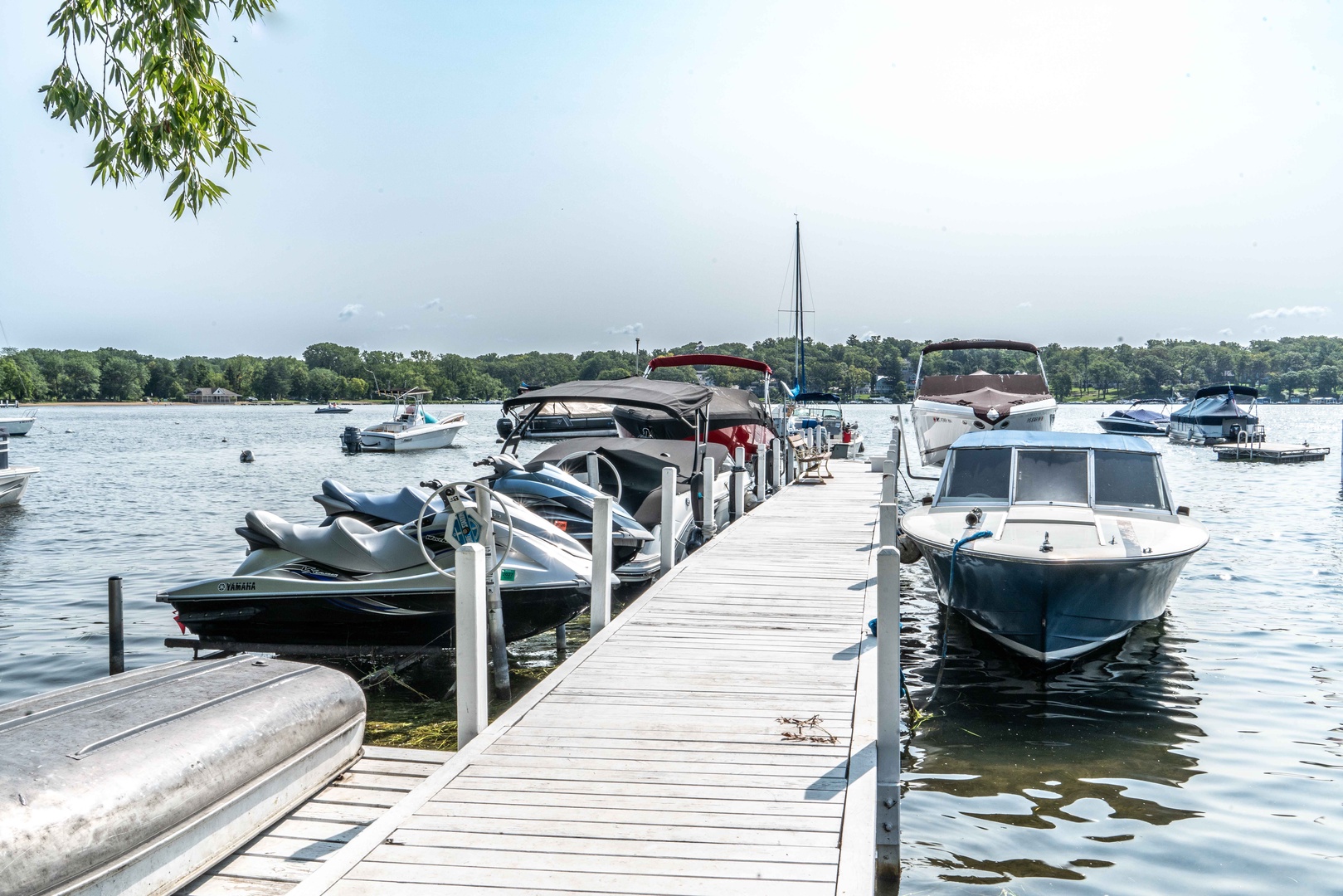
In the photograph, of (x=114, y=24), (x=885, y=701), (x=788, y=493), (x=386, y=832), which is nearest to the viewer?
(x=386, y=832)

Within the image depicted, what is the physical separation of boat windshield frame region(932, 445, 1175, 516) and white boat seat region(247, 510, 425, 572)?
18.9 ft

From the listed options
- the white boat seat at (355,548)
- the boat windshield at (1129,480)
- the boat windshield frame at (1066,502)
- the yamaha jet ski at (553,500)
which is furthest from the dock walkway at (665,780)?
the boat windshield at (1129,480)

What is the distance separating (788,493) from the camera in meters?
17.2

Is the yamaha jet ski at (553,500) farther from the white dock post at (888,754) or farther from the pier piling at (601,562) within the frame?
the white dock post at (888,754)

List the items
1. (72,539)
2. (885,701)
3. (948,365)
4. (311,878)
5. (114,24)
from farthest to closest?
(948,365) < (72,539) < (114,24) < (885,701) < (311,878)

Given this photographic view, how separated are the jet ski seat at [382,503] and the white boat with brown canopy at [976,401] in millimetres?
12946

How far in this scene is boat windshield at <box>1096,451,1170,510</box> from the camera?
1020cm

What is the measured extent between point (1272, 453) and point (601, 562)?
3666 centimetres

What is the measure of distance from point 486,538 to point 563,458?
227 inches

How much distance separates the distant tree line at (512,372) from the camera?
10500 centimetres

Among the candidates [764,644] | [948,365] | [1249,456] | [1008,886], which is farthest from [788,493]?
[1249,456]

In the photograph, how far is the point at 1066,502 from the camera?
400 inches

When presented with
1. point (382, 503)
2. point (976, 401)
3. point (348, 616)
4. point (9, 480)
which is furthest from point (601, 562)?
point (9, 480)

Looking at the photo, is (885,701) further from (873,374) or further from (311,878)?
(873,374)
